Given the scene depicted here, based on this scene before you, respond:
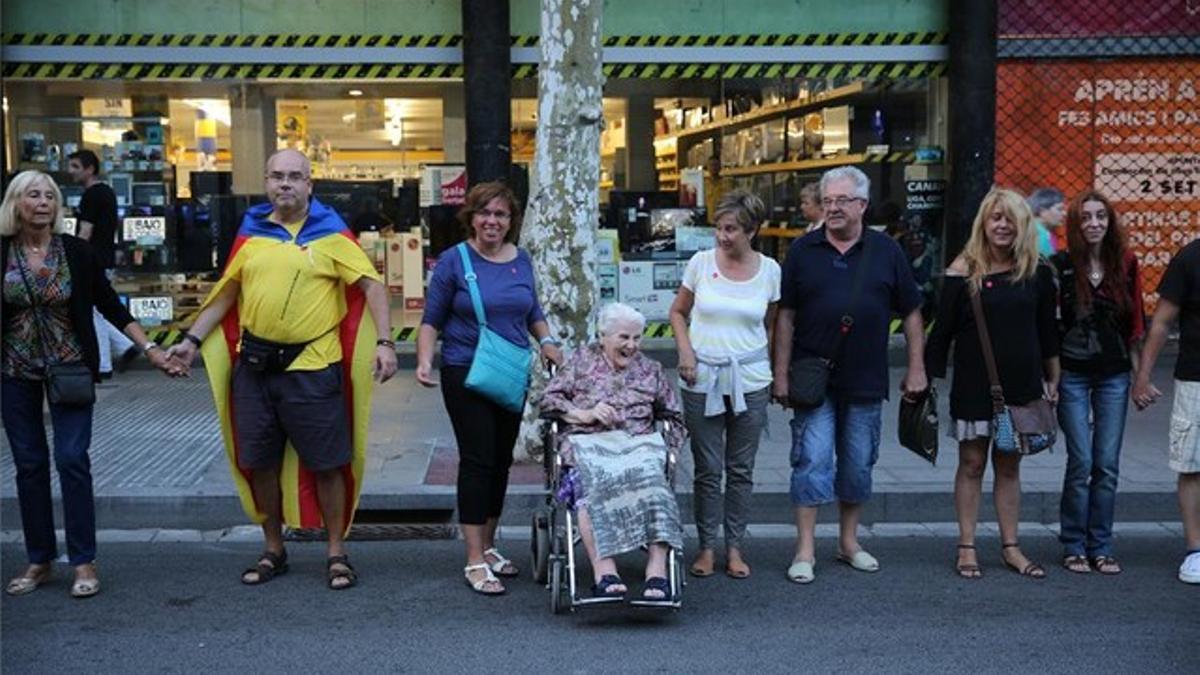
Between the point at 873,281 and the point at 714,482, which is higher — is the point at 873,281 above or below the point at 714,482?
above

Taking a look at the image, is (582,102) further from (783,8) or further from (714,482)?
(783,8)

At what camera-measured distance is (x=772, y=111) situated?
13.2 m

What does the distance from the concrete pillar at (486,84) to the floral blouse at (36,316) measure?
6268mm

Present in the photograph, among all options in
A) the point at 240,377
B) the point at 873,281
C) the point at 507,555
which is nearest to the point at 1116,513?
the point at 873,281

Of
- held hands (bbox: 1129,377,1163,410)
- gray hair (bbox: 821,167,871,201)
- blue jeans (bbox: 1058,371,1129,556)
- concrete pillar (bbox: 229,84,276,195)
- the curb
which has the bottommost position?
the curb

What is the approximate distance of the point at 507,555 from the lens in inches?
287

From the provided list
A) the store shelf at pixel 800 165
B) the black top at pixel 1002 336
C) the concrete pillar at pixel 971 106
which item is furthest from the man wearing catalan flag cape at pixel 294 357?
the concrete pillar at pixel 971 106

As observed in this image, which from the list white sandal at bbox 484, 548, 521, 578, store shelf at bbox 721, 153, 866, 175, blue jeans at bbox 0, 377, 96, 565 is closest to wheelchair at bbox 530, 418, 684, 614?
white sandal at bbox 484, 548, 521, 578

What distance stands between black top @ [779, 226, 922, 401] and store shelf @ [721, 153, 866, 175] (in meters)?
6.52

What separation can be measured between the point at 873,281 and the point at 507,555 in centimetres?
230

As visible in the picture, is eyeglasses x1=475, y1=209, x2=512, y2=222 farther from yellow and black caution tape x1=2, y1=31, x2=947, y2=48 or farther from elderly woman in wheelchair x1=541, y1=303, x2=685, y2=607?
yellow and black caution tape x1=2, y1=31, x2=947, y2=48

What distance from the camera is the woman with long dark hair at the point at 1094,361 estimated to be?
22.5 ft

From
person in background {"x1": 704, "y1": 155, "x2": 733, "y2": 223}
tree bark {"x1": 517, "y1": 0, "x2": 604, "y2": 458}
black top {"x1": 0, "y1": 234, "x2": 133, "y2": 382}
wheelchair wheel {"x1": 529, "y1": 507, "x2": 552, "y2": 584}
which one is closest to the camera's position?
black top {"x1": 0, "y1": 234, "x2": 133, "y2": 382}

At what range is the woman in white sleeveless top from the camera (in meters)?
6.66
